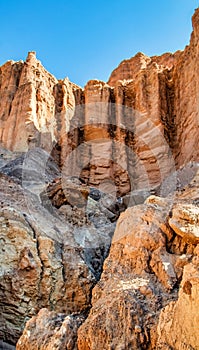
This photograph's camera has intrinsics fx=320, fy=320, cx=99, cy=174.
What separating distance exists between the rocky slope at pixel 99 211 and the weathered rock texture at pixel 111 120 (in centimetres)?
9

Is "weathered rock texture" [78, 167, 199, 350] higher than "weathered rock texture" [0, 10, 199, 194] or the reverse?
the reverse

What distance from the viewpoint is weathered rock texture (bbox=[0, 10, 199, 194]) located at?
22047mm

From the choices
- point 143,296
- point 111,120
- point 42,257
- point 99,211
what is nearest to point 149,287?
point 143,296

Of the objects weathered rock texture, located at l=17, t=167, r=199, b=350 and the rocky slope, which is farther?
the rocky slope

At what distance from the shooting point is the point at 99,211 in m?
14.3

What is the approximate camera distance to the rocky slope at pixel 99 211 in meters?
6.11

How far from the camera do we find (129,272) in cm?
746

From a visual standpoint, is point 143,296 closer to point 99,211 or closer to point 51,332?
point 51,332

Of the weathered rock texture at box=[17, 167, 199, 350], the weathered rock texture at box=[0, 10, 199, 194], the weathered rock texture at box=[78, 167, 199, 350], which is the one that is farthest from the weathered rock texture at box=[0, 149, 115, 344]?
the weathered rock texture at box=[0, 10, 199, 194]

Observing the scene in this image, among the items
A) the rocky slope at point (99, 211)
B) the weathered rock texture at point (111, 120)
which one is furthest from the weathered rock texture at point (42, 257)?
the weathered rock texture at point (111, 120)

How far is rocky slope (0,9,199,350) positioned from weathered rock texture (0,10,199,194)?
9 cm

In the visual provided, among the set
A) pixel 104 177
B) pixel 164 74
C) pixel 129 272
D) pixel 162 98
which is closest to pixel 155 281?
pixel 129 272

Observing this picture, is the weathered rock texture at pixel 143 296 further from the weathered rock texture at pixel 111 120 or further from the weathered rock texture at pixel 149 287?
the weathered rock texture at pixel 111 120

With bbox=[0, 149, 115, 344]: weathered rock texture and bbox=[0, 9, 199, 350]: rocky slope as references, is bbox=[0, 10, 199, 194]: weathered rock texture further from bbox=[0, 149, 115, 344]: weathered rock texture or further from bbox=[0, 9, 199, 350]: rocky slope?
bbox=[0, 149, 115, 344]: weathered rock texture
